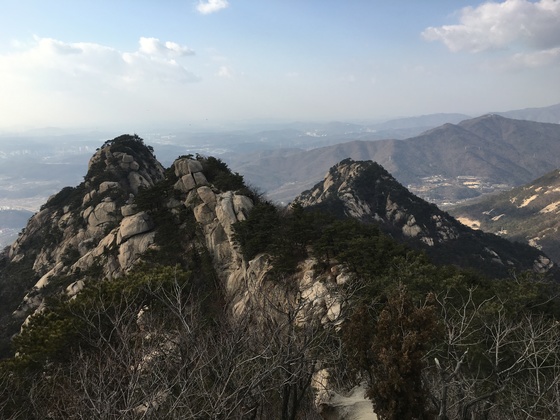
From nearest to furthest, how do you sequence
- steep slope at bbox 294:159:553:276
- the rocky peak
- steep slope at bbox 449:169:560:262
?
the rocky peak → steep slope at bbox 294:159:553:276 → steep slope at bbox 449:169:560:262

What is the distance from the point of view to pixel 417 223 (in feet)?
238

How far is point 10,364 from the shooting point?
14.9m

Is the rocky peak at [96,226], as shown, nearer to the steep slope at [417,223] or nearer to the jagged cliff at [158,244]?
the jagged cliff at [158,244]

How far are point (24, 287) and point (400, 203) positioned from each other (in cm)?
7184

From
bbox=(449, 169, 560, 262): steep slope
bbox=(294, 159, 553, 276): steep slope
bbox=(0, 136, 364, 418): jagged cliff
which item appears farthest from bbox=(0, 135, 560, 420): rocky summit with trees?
bbox=(449, 169, 560, 262): steep slope

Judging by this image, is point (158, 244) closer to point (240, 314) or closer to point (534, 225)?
point (240, 314)

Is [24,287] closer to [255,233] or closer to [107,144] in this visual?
[107,144]

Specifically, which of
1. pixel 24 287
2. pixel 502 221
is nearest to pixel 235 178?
pixel 24 287

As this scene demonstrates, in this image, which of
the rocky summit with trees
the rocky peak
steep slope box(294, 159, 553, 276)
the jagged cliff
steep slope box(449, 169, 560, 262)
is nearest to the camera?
the rocky summit with trees

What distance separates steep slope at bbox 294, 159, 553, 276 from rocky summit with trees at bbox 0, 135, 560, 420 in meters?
1.52

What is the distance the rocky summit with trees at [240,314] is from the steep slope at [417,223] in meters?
1.52

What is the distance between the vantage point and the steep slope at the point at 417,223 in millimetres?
66438

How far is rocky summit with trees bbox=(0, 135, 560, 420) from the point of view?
9320 millimetres

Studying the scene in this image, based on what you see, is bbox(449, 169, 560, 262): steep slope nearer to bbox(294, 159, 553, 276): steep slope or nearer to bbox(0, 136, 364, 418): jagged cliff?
bbox(294, 159, 553, 276): steep slope
